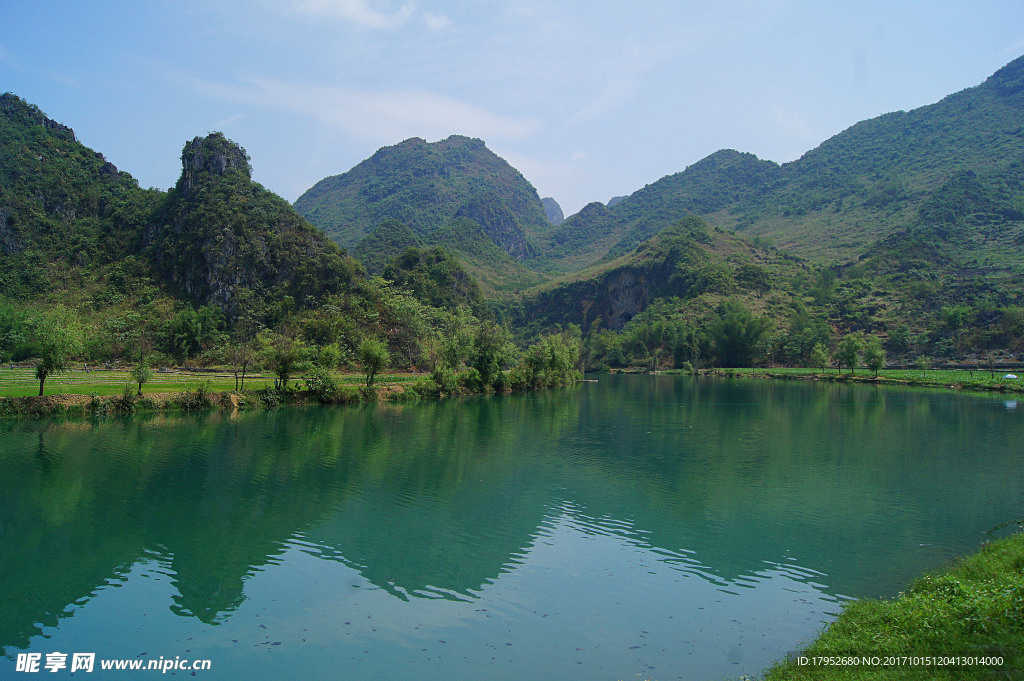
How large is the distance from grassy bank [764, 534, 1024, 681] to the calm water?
1.30 m

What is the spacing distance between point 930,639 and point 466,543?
39.8ft

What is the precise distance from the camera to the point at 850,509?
21844mm

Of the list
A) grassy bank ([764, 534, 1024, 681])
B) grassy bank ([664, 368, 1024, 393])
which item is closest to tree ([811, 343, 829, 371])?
grassy bank ([664, 368, 1024, 393])

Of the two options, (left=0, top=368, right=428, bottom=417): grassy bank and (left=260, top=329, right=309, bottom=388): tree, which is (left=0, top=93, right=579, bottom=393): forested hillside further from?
(left=260, top=329, right=309, bottom=388): tree

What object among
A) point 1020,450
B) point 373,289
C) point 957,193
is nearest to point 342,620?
point 1020,450

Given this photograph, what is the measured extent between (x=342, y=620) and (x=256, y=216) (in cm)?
11094

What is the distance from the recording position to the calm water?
12172 mm

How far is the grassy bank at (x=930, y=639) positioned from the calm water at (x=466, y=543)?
4.26ft

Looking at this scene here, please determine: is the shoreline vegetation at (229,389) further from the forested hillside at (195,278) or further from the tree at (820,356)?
the tree at (820,356)

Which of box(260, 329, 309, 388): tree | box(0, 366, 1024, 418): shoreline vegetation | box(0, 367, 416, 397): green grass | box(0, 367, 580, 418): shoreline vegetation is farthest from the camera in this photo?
box(260, 329, 309, 388): tree

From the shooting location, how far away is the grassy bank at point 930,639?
28.8 ft

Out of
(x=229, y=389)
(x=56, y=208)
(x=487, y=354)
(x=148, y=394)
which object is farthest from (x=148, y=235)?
(x=487, y=354)

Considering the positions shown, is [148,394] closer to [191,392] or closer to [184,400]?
[184,400]

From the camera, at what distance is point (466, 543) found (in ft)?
60.5
